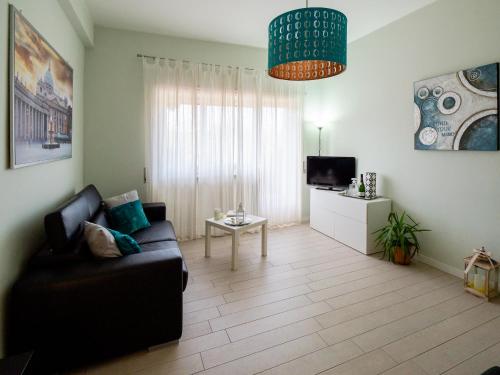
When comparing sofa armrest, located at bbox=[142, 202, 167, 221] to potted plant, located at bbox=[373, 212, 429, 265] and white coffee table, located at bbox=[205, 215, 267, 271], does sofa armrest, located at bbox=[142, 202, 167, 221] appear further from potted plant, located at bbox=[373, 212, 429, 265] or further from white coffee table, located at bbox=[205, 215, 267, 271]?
potted plant, located at bbox=[373, 212, 429, 265]

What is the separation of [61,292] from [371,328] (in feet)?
6.73

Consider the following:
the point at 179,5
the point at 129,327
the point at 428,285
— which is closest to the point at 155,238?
the point at 129,327

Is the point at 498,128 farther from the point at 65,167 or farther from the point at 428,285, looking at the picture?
the point at 65,167

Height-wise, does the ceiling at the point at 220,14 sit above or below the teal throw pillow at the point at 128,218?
above

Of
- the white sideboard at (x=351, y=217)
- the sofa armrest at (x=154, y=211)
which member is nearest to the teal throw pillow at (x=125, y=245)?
the sofa armrest at (x=154, y=211)

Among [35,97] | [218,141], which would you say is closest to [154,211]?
[218,141]

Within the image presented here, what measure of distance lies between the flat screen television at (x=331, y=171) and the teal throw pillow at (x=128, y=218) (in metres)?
2.65

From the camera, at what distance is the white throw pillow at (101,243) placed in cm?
184

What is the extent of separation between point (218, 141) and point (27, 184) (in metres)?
2.53

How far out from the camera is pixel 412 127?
10.7ft

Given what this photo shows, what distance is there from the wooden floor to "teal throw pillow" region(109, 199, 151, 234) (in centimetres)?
73

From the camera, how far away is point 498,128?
247 centimetres

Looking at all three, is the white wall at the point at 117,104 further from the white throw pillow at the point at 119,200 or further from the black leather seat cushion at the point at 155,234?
the black leather seat cushion at the point at 155,234

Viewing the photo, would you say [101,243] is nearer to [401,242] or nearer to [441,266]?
[401,242]
